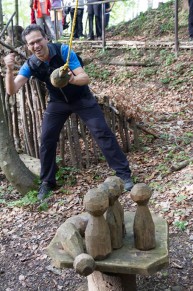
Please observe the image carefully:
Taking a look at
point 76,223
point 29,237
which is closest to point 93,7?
point 29,237

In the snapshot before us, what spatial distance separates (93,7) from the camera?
12.2m

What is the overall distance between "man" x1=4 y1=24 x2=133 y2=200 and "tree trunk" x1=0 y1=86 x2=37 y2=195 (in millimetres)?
207

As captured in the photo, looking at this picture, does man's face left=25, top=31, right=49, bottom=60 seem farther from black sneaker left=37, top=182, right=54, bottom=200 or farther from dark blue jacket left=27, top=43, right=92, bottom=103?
black sneaker left=37, top=182, right=54, bottom=200

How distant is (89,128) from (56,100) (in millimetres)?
499

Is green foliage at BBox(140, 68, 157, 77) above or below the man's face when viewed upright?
below

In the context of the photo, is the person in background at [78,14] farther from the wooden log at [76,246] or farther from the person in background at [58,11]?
the wooden log at [76,246]

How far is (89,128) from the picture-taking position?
14.6 feet

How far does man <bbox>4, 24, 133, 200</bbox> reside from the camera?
4047 mm

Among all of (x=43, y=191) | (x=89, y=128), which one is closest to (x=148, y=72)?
(x=89, y=128)

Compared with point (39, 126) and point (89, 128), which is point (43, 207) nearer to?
point (89, 128)

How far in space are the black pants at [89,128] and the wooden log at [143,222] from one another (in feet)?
6.34

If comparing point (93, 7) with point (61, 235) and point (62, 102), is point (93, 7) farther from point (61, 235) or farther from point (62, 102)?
point (61, 235)

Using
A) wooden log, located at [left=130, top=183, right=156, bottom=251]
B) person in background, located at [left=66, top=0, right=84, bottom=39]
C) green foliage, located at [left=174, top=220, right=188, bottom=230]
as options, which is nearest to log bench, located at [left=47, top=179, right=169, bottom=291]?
wooden log, located at [left=130, top=183, right=156, bottom=251]

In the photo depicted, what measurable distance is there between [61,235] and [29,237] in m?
1.79
